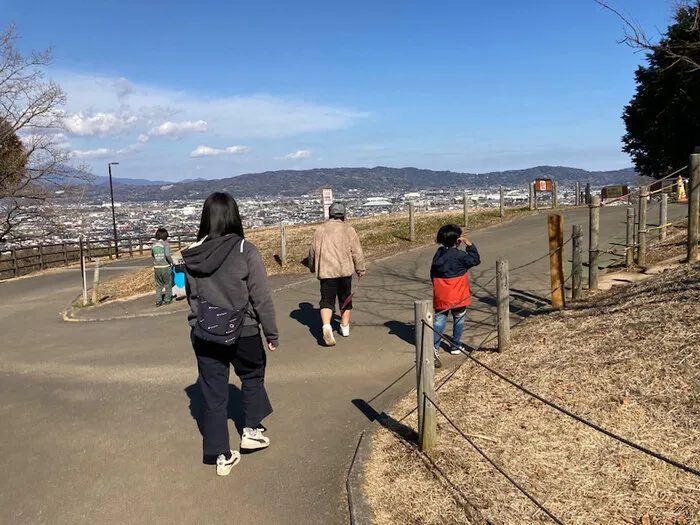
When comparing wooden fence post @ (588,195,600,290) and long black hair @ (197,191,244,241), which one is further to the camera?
wooden fence post @ (588,195,600,290)

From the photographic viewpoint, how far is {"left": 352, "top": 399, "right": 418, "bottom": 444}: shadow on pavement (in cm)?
447

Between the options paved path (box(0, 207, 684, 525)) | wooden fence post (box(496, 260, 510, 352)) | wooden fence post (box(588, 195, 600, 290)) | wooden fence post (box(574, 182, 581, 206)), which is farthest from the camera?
wooden fence post (box(574, 182, 581, 206))

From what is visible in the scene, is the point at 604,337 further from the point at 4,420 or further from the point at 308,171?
the point at 308,171

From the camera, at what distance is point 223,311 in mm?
3779

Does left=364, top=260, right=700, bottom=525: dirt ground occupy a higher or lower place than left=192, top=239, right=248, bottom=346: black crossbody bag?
lower

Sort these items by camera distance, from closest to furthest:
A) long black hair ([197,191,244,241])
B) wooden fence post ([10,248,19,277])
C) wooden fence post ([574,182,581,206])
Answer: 1. long black hair ([197,191,244,241])
2. wooden fence post ([10,248,19,277])
3. wooden fence post ([574,182,581,206])

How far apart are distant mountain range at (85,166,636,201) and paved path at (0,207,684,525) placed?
57.2 m

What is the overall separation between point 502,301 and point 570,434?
1773 millimetres

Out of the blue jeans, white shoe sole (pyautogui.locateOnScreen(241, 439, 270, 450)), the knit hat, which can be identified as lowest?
white shoe sole (pyautogui.locateOnScreen(241, 439, 270, 450))

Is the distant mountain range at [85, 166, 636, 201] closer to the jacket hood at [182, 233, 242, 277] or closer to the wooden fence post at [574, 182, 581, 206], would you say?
Answer: the wooden fence post at [574, 182, 581, 206]

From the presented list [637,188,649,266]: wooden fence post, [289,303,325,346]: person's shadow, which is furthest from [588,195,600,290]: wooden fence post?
[289,303,325,346]: person's shadow

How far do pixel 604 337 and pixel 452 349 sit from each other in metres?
1.79

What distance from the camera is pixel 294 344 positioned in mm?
7582

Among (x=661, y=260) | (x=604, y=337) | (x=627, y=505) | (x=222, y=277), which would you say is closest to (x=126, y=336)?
(x=222, y=277)
